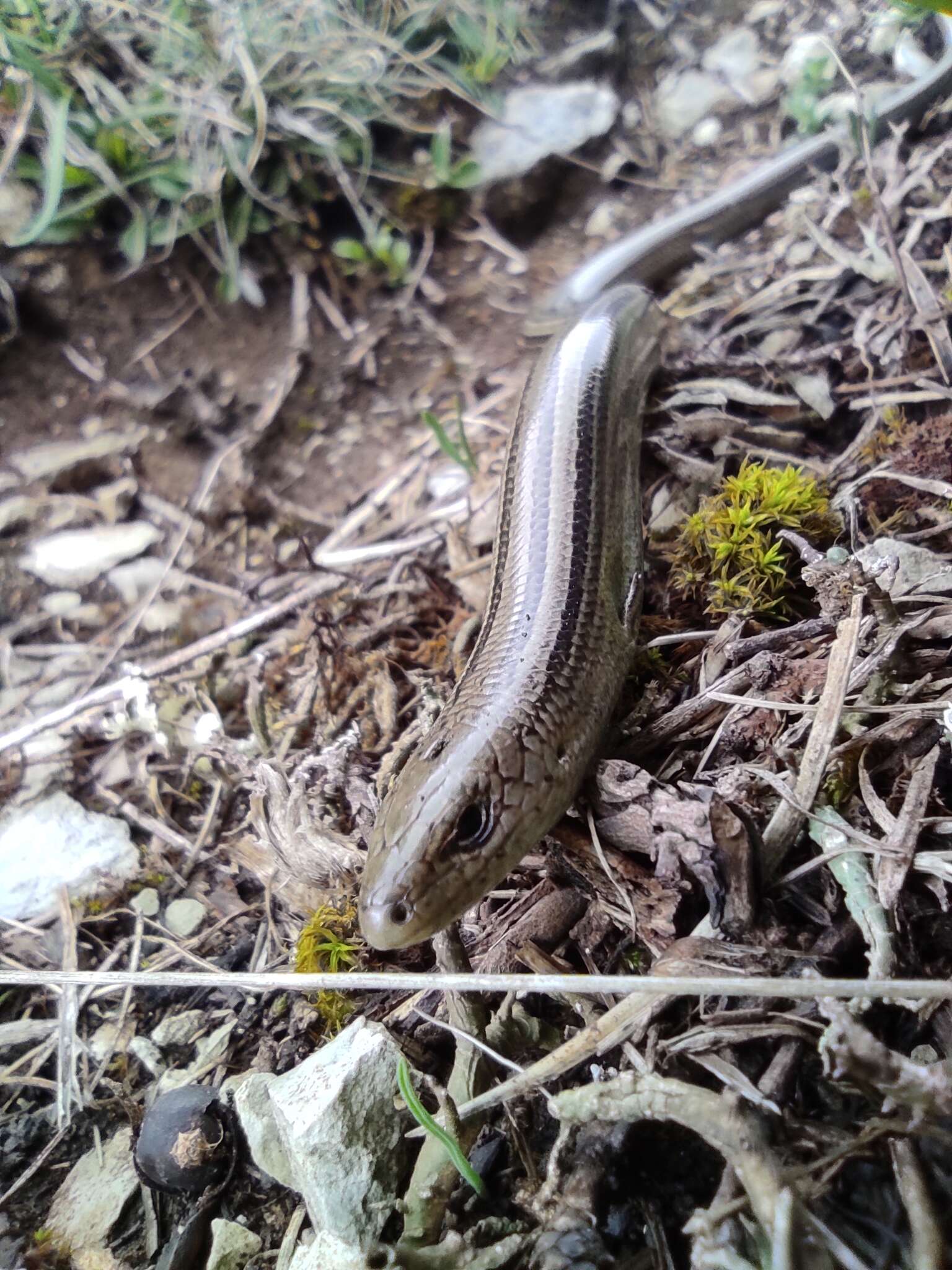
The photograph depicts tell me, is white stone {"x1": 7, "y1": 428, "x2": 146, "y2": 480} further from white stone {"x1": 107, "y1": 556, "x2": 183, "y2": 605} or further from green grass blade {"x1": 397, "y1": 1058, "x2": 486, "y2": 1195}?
green grass blade {"x1": 397, "y1": 1058, "x2": 486, "y2": 1195}

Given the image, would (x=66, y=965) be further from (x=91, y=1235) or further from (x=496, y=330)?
(x=496, y=330)

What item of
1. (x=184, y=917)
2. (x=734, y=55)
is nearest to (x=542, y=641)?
(x=184, y=917)

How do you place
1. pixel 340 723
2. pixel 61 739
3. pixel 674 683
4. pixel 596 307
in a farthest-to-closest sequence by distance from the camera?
pixel 596 307 < pixel 61 739 < pixel 340 723 < pixel 674 683

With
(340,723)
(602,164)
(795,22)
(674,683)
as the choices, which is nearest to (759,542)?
(674,683)

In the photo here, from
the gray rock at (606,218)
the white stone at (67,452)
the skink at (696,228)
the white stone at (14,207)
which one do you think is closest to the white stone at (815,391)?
the skink at (696,228)

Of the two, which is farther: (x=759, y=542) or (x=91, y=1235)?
(x=759, y=542)

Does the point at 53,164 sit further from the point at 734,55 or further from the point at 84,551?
the point at 734,55
